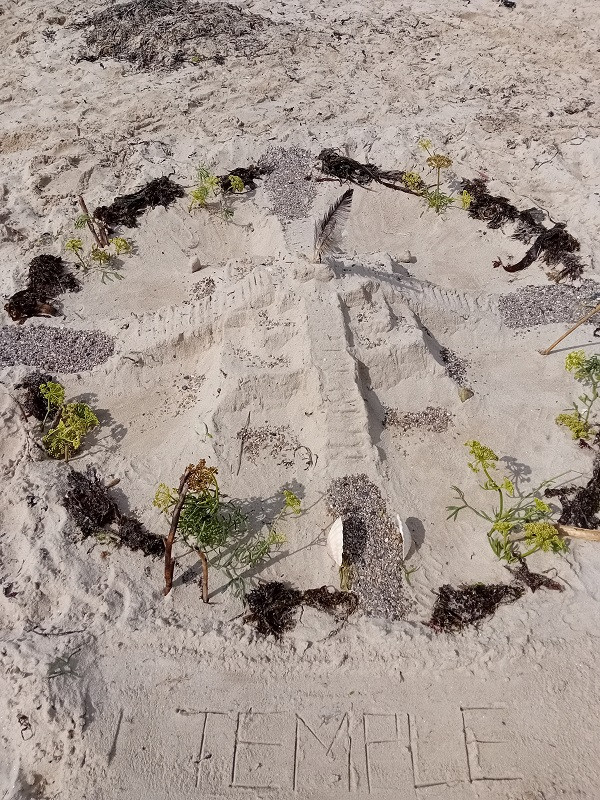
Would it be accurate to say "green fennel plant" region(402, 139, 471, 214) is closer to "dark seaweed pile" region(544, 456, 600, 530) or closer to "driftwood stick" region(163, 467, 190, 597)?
"dark seaweed pile" region(544, 456, 600, 530)

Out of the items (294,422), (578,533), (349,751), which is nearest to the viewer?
(349,751)

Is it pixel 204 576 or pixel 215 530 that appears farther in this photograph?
pixel 215 530

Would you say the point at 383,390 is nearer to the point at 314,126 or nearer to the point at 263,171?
the point at 263,171

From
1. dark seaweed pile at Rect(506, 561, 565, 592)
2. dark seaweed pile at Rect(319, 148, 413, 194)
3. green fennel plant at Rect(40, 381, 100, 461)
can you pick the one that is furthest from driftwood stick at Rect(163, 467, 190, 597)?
dark seaweed pile at Rect(319, 148, 413, 194)

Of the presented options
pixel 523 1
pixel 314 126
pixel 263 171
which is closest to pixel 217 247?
pixel 263 171

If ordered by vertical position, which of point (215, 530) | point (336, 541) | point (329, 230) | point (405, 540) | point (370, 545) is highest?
point (329, 230)

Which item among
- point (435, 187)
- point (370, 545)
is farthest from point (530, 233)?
point (370, 545)

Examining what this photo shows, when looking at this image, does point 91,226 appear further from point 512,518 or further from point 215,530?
point 512,518
